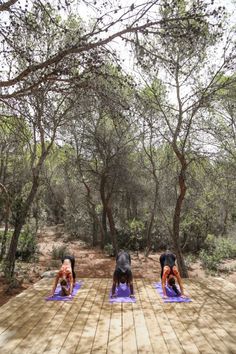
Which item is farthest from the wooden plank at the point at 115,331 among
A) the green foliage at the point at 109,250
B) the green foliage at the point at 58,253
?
the green foliage at the point at 109,250

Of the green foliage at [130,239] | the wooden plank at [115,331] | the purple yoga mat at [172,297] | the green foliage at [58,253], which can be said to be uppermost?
the green foliage at [130,239]

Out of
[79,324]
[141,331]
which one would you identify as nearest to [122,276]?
[79,324]

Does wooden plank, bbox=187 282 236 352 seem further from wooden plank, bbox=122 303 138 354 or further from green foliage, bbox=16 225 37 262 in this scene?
green foliage, bbox=16 225 37 262

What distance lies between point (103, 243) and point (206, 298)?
37.8 ft

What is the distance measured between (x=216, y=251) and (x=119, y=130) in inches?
316

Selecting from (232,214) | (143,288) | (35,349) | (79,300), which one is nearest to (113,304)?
(79,300)

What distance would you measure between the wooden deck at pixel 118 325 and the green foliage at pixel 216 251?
7.40m

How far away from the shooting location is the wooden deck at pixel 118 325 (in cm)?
416

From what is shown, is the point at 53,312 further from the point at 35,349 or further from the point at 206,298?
the point at 206,298

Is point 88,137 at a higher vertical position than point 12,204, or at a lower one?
higher

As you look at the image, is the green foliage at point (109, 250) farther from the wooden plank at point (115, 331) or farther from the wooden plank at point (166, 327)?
the wooden plank at point (115, 331)

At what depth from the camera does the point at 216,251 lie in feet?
56.9

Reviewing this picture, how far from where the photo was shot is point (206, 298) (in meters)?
6.90

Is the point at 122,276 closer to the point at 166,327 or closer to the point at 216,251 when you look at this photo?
the point at 166,327
